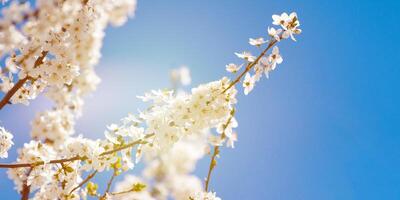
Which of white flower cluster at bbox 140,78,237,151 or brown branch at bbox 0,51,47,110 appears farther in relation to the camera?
brown branch at bbox 0,51,47,110

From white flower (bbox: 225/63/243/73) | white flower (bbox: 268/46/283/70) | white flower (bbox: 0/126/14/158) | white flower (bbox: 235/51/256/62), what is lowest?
white flower (bbox: 0/126/14/158)

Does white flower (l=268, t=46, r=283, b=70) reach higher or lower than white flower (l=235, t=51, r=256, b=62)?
higher

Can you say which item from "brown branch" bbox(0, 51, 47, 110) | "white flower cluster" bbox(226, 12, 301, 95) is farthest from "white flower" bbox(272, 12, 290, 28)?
"brown branch" bbox(0, 51, 47, 110)

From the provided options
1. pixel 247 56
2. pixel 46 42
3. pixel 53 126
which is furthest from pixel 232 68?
pixel 53 126

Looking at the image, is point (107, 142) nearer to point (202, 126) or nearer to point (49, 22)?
point (202, 126)

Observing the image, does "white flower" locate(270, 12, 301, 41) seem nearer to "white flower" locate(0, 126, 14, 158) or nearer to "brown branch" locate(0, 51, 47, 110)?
"brown branch" locate(0, 51, 47, 110)

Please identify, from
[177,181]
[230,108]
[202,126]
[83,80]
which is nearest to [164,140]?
[202,126]
